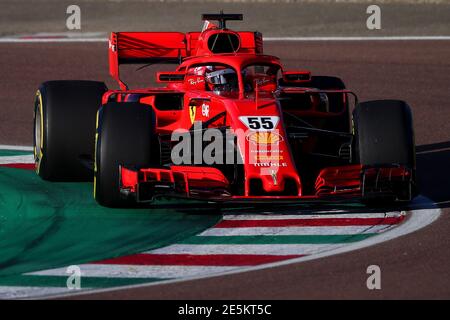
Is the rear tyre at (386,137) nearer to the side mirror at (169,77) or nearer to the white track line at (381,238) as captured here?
the white track line at (381,238)

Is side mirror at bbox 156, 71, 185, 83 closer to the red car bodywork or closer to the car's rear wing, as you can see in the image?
the red car bodywork

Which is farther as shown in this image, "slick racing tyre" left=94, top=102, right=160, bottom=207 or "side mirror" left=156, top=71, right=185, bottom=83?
"side mirror" left=156, top=71, right=185, bottom=83

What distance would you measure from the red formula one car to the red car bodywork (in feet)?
0.03

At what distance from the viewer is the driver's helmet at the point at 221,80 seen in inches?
549

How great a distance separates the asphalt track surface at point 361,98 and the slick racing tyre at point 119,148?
7.33 ft

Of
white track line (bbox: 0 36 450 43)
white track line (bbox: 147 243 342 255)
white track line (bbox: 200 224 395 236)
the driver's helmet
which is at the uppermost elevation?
white track line (bbox: 0 36 450 43)

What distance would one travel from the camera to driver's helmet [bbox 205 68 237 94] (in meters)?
13.9

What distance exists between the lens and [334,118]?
15.0 m

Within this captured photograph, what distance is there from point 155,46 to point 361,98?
4.86 m

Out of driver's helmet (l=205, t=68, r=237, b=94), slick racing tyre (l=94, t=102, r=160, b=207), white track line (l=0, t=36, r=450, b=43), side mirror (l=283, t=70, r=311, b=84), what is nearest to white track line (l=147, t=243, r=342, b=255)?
Answer: slick racing tyre (l=94, t=102, r=160, b=207)

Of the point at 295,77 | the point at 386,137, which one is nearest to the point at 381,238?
the point at 386,137

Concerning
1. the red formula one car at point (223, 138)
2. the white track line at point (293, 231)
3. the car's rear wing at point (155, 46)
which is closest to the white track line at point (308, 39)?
the car's rear wing at point (155, 46)

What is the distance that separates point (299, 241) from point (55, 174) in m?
3.22
